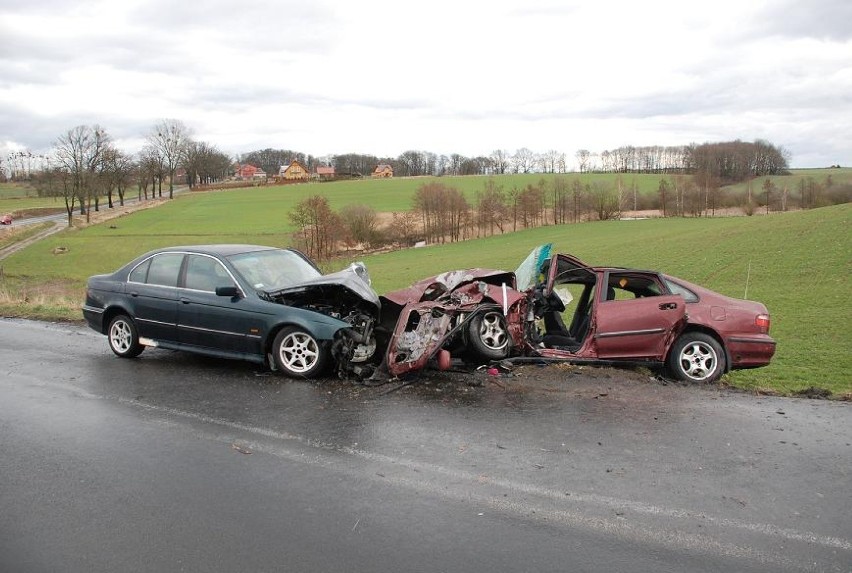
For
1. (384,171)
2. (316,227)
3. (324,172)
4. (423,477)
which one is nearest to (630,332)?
(423,477)

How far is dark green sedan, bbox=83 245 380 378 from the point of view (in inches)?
287

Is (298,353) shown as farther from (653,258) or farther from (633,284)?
(653,258)

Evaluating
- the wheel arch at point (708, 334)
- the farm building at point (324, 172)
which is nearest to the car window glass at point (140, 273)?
the wheel arch at point (708, 334)

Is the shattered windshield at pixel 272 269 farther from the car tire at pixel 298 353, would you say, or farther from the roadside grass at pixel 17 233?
the roadside grass at pixel 17 233

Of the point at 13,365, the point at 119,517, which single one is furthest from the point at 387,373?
the point at 13,365

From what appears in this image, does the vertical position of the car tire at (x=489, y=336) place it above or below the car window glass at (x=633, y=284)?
below

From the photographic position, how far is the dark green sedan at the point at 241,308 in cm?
730

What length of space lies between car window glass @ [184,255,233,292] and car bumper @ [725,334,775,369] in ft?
20.0

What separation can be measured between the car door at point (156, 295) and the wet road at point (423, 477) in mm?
1215

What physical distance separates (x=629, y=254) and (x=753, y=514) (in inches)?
1570

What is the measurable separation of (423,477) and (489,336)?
3.24m

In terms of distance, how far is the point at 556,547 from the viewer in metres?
3.57

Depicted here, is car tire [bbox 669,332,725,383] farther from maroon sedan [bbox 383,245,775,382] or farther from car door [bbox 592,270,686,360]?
car door [bbox 592,270,686,360]

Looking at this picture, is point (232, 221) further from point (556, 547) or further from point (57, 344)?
point (556, 547)
